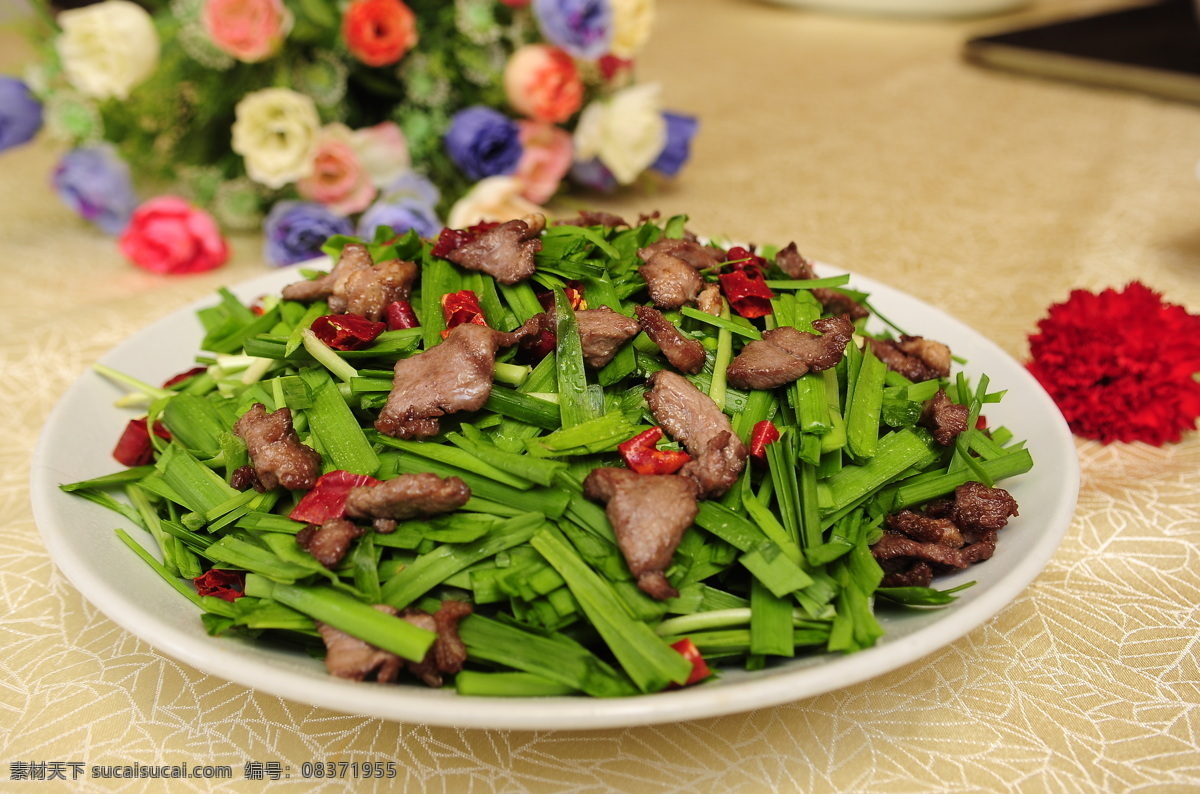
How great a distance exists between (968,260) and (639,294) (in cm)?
208

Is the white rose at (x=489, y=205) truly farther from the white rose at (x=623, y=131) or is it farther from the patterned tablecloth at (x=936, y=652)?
the patterned tablecloth at (x=936, y=652)


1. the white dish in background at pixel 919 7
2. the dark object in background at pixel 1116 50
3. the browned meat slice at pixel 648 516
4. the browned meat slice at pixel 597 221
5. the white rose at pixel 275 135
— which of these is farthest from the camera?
the white dish in background at pixel 919 7

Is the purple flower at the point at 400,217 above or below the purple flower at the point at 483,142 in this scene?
below

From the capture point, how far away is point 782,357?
171 centimetres

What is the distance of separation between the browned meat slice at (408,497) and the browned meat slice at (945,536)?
0.75 meters

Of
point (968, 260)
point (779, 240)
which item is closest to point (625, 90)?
point (779, 240)

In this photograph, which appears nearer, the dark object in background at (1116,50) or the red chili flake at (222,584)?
the red chili flake at (222,584)

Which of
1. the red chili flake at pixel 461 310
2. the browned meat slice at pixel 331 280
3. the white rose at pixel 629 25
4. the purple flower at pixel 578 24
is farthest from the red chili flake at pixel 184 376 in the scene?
the white rose at pixel 629 25

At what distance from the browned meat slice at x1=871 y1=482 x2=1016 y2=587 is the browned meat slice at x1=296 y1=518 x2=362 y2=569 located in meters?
0.91

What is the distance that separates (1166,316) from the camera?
7.85 ft

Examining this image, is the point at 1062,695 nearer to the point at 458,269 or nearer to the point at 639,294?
the point at 639,294

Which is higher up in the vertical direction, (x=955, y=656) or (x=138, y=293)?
(x=138, y=293)

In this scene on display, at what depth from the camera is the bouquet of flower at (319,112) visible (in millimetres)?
3082

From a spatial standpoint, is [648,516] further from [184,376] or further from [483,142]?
[483,142]
